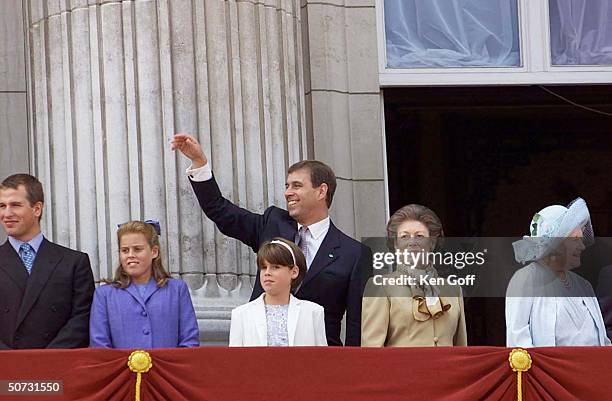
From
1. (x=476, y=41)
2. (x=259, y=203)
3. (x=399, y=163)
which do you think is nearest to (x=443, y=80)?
(x=476, y=41)

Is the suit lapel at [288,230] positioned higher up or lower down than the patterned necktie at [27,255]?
higher up

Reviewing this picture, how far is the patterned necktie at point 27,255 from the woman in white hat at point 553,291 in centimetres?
266

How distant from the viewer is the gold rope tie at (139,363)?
8.71m

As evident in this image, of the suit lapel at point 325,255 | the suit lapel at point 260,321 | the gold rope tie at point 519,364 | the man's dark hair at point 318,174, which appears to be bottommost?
the gold rope tie at point 519,364

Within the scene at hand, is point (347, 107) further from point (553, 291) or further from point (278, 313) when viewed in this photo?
point (553, 291)

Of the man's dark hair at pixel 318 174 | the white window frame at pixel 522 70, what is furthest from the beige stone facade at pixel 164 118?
the white window frame at pixel 522 70

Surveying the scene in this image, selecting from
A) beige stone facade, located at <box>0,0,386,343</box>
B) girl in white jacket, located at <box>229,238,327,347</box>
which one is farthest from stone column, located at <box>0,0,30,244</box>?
girl in white jacket, located at <box>229,238,327,347</box>

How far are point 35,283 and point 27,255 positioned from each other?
263 mm

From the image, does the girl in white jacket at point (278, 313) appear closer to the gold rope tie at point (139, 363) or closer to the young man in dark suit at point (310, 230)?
the young man in dark suit at point (310, 230)

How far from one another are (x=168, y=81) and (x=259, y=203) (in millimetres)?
967

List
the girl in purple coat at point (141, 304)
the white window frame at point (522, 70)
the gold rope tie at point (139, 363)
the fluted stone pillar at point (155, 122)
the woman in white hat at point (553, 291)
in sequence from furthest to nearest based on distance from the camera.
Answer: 1. the white window frame at point (522, 70)
2. the fluted stone pillar at point (155, 122)
3. the girl in purple coat at point (141, 304)
4. the woman in white hat at point (553, 291)
5. the gold rope tie at point (139, 363)

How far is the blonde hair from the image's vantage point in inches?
371

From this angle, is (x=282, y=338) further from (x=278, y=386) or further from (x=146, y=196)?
(x=146, y=196)

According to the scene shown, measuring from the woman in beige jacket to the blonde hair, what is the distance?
3.73 ft
